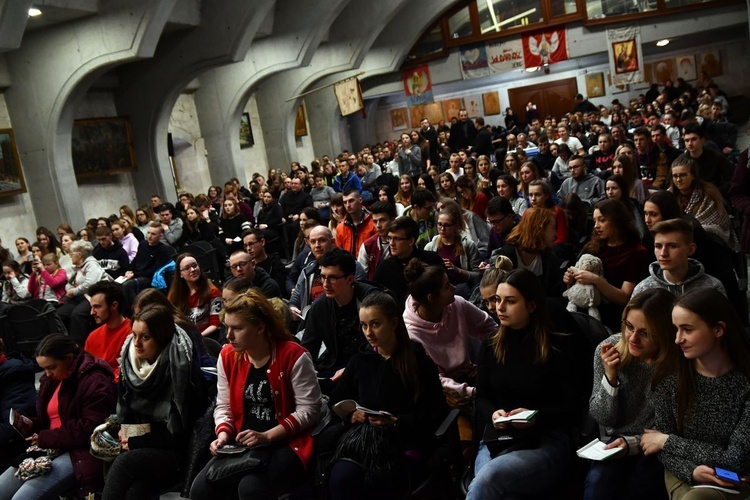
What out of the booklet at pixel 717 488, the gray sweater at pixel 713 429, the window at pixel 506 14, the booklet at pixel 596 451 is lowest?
the booklet at pixel 717 488

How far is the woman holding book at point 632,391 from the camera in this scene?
299 centimetres

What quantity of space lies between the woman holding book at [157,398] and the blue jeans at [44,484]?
490 millimetres

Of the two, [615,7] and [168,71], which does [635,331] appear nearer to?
[168,71]

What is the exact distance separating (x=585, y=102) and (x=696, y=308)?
18.8 m

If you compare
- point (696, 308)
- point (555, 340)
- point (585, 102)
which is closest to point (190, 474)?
point (555, 340)

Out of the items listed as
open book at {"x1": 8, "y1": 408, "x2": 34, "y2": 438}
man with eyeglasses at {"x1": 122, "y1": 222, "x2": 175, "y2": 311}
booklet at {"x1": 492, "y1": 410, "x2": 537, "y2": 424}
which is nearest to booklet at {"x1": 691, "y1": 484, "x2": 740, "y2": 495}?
booklet at {"x1": 492, "y1": 410, "x2": 537, "y2": 424}

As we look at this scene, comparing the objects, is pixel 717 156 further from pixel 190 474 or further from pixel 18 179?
pixel 18 179

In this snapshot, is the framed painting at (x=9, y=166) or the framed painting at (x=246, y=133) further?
the framed painting at (x=246, y=133)

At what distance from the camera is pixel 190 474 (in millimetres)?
3869

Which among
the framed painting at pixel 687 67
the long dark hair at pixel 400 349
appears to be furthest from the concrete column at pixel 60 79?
the framed painting at pixel 687 67

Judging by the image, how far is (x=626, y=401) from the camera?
315 centimetres

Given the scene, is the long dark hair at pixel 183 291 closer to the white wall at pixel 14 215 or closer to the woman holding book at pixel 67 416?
the woman holding book at pixel 67 416

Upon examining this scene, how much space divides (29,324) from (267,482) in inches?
220

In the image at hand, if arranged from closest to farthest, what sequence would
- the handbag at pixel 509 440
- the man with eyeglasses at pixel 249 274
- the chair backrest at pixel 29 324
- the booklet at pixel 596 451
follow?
1. the booklet at pixel 596 451
2. the handbag at pixel 509 440
3. the man with eyeglasses at pixel 249 274
4. the chair backrest at pixel 29 324
